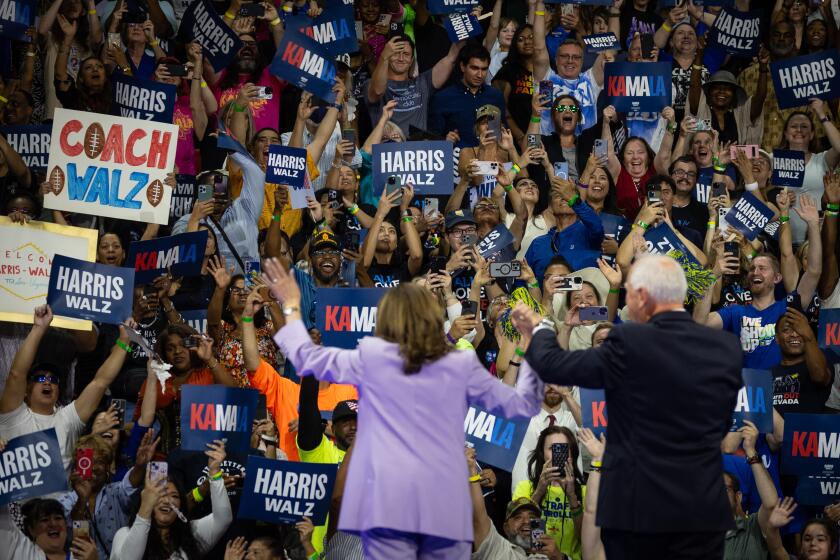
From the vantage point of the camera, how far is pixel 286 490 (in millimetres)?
6766

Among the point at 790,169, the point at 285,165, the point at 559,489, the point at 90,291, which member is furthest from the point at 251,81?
the point at 559,489

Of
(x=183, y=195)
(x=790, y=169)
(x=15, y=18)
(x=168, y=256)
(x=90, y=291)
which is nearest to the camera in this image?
A: (x=90, y=291)

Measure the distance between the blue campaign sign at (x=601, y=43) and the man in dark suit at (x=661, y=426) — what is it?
6421 millimetres

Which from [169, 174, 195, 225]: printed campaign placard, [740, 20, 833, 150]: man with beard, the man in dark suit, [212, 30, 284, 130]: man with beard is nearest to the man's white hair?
the man in dark suit

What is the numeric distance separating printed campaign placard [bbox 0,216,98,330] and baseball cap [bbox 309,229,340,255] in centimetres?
132

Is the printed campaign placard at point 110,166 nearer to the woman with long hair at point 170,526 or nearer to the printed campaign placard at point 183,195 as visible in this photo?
the printed campaign placard at point 183,195

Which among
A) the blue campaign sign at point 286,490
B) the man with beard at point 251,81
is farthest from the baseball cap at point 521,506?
the man with beard at point 251,81

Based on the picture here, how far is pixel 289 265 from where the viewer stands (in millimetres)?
8945

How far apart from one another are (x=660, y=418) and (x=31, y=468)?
3717mm

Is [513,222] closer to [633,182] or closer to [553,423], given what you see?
[633,182]

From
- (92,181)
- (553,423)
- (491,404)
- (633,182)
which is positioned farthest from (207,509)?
(633,182)

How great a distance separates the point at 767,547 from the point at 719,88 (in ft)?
14.5

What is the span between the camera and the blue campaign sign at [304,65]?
9625 millimetres

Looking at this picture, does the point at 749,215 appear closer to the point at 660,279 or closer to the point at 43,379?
the point at 43,379
